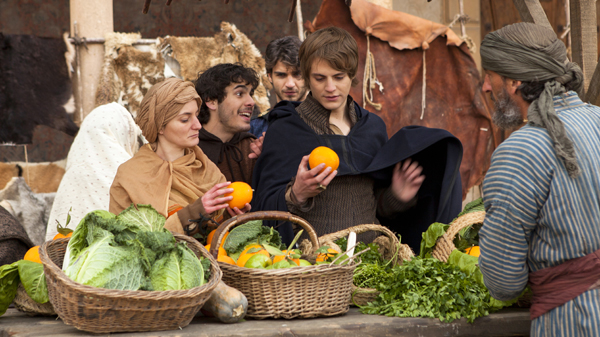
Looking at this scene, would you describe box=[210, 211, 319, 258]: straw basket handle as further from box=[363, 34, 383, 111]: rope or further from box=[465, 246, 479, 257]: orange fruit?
box=[363, 34, 383, 111]: rope

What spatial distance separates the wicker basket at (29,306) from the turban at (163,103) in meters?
1.00

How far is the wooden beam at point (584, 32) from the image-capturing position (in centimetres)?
327

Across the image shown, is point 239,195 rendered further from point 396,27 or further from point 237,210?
point 396,27

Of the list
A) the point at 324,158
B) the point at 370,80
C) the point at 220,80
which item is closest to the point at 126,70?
the point at 220,80

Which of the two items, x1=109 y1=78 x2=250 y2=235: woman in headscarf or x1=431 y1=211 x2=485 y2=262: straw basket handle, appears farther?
x1=109 y1=78 x2=250 y2=235: woman in headscarf

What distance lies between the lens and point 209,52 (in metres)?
4.82

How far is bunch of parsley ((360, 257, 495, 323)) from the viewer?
7.48ft

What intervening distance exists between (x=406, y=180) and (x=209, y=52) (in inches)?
96.7

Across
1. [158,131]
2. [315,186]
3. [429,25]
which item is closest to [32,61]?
[158,131]

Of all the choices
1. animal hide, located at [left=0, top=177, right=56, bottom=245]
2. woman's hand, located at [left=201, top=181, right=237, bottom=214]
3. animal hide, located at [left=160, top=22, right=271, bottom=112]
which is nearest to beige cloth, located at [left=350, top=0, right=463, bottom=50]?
animal hide, located at [left=160, top=22, right=271, bottom=112]

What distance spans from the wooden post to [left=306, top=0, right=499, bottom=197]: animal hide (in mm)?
1996

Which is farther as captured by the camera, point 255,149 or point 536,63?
point 255,149

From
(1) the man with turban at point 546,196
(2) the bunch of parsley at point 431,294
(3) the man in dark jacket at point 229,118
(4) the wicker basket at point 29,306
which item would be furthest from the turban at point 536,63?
(4) the wicker basket at point 29,306

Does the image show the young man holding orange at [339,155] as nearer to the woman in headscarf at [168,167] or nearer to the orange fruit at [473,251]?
the woman in headscarf at [168,167]
